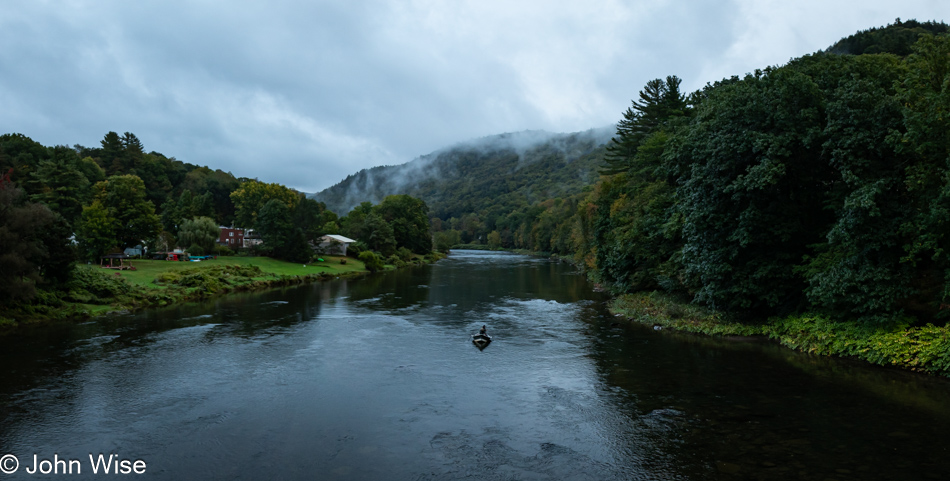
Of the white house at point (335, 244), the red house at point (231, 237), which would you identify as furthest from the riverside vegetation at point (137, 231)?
the red house at point (231, 237)

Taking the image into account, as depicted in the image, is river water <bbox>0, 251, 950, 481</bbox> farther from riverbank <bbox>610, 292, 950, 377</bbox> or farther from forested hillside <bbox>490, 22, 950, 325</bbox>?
forested hillside <bbox>490, 22, 950, 325</bbox>

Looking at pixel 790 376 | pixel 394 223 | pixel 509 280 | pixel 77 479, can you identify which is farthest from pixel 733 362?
pixel 394 223

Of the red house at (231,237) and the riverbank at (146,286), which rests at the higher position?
the red house at (231,237)

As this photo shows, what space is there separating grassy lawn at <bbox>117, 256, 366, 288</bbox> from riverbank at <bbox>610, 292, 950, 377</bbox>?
3931 cm

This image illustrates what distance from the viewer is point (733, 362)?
71.7 feet

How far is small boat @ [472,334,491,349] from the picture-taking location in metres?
25.6

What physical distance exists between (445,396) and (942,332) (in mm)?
18227

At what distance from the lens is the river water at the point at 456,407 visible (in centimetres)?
1236

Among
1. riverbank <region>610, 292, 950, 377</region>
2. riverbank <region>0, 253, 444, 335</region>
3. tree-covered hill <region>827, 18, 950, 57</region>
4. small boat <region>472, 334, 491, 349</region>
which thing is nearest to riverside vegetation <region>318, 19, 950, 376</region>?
riverbank <region>610, 292, 950, 377</region>

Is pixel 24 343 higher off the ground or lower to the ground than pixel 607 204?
lower

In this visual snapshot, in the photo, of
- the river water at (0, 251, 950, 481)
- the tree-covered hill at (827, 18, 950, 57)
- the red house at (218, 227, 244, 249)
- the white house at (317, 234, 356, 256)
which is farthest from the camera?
the red house at (218, 227, 244, 249)

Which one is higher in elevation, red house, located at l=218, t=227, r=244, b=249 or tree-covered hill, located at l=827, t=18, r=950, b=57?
tree-covered hill, located at l=827, t=18, r=950, b=57

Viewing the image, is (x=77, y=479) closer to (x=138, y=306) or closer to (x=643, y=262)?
(x=138, y=306)

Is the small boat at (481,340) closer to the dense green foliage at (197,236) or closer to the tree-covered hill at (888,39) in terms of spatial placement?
the dense green foliage at (197,236)
